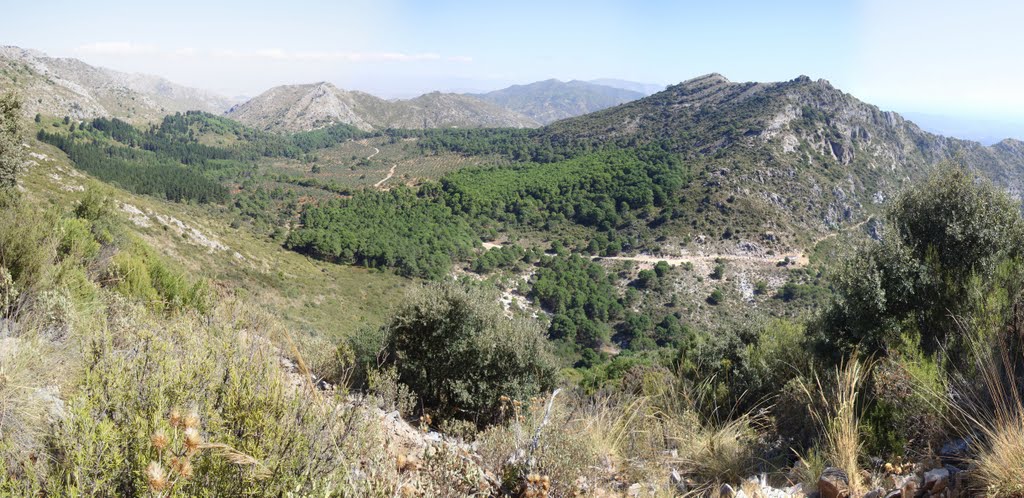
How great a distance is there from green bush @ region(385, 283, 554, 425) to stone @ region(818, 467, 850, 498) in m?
4.97

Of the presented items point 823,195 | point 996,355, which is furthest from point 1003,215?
point 823,195

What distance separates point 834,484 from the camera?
9.25 feet

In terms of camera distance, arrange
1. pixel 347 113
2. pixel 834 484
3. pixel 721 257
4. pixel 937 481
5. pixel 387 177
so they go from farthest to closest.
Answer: pixel 347 113 < pixel 387 177 < pixel 721 257 < pixel 834 484 < pixel 937 481

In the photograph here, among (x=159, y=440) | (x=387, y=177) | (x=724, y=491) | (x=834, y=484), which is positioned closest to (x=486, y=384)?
(x=724, y=491)

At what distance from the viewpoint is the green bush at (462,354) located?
7.45 m

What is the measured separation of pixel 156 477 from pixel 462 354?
618cm

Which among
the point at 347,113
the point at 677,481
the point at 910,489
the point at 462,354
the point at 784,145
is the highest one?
the point at 347,113

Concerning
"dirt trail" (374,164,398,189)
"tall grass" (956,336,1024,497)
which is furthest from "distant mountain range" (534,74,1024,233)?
"tall grass" (956,336,1024,497)

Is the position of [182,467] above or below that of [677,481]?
above

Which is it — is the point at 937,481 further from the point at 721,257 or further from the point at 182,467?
the point at 721,257

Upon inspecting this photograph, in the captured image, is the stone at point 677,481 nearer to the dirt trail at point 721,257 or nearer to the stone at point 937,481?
the stone at point 937,481

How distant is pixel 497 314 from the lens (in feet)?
27.9

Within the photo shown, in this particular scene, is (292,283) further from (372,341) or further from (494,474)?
(494,474)

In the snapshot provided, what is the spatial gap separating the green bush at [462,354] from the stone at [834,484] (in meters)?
4.97
